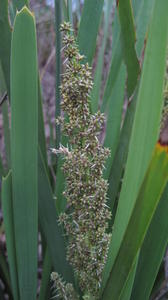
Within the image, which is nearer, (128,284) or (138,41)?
(128,284)

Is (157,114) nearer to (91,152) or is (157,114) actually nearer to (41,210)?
(91,152)

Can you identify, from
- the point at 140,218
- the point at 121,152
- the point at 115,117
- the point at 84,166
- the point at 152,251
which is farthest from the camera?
the point at 115,117

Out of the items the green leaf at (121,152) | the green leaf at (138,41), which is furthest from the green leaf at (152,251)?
the green leaf at (138,41)

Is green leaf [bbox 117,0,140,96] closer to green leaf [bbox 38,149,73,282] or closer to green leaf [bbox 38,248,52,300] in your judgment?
green leaf [bbox 38,149,73,282]

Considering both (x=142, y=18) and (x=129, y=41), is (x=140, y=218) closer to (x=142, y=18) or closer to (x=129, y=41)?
(x=129, y=41)

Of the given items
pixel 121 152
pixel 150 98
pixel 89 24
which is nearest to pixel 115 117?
pixel 121 152

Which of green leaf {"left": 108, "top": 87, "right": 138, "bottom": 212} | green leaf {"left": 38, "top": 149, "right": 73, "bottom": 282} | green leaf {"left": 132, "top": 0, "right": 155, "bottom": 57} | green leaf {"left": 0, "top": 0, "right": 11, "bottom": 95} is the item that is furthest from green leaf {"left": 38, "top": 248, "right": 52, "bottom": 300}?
green leaf {"left": 132, "top": 0, "right": 155, "bottom": 57}

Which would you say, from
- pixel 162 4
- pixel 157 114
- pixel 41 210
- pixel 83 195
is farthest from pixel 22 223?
pixel 162 4
